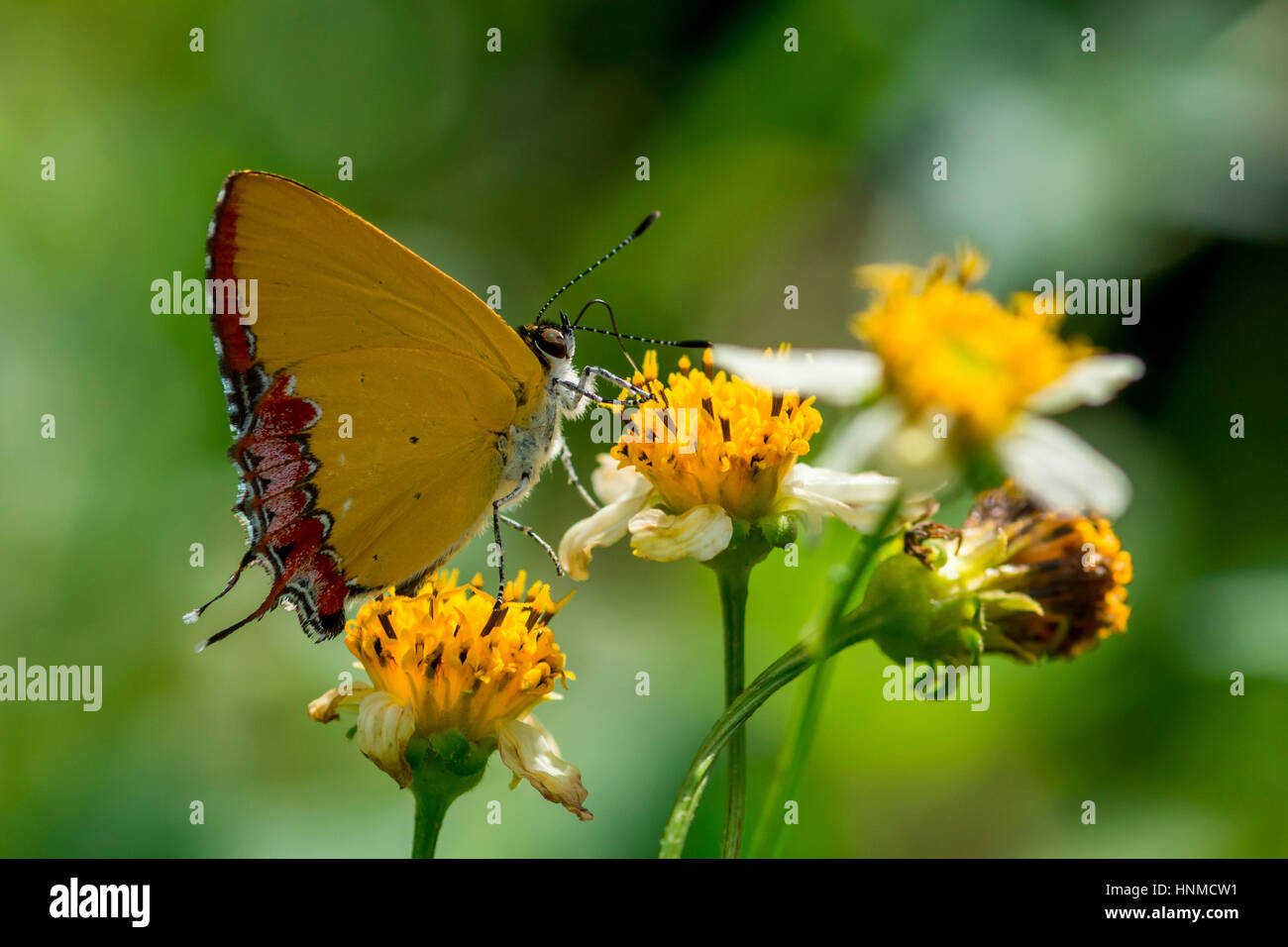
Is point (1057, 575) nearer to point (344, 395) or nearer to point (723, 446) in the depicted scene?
point (723, 446)

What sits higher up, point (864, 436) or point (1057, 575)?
point (864, 436)

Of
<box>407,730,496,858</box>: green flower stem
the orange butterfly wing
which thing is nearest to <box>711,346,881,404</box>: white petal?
<box>407,730,496,858</box>: green flower stem

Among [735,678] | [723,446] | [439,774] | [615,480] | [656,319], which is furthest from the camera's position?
[656,319]

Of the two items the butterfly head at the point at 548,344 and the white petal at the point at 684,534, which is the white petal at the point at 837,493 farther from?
the butterfly head at the point at 548,344

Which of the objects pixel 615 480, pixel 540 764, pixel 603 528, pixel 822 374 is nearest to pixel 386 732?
pixel 540 764

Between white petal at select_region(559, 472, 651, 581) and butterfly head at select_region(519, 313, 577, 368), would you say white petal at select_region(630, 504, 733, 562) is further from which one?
butterfly head at select_region(519, 313, 577, 368)
